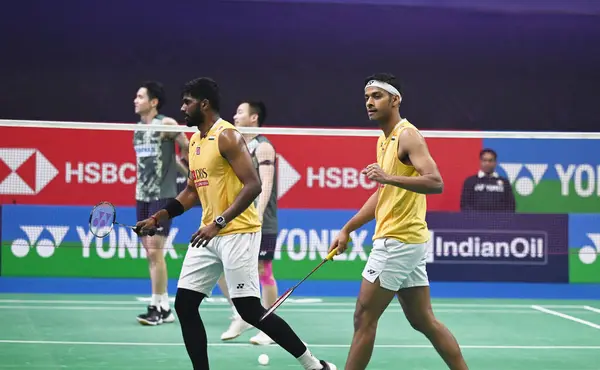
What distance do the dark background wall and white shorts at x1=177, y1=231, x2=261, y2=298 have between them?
813cm

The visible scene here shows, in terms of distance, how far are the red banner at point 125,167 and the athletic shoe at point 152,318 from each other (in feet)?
5.41

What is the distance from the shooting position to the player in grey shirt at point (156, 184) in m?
8.78

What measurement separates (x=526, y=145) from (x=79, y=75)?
627 centimetres

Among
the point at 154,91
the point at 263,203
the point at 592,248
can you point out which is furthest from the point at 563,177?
the point at 154,91

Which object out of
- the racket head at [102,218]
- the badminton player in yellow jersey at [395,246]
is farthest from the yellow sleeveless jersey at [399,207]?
the racket head at [102,218]

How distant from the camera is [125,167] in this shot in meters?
10.3

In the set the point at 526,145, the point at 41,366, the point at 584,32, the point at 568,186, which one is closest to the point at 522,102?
the point at 584,32

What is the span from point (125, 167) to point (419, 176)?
5754 mm

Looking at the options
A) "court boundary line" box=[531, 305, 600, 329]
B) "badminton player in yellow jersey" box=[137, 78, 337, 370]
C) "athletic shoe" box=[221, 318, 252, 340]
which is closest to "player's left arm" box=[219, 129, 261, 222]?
"badminton player in yellow jersey" box=[137, 78, 337, 370]

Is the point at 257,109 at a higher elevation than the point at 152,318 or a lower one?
higher

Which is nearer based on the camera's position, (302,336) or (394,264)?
(394,264)

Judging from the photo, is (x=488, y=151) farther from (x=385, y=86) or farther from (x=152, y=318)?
(x=385, y=86)

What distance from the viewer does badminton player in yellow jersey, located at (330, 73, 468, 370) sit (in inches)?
206

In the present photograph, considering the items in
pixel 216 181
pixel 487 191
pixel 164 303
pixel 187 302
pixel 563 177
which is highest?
pixel 216 181
